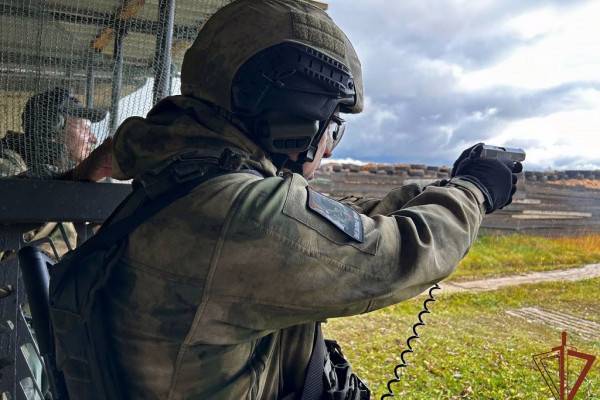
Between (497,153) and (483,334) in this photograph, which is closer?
(497,153)

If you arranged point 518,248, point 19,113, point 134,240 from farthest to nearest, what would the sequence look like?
point 518,248, point 19,113, point 134,240

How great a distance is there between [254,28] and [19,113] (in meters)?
1.51

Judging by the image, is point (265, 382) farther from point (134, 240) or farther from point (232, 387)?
point (134, 240)

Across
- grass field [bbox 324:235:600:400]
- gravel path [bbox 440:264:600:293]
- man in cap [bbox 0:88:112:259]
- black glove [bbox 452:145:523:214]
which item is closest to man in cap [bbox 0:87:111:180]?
Answer: man in cap [bbox 0:88:112:259]

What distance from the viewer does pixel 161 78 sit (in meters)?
2.48

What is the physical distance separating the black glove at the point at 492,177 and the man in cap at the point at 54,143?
1.43m

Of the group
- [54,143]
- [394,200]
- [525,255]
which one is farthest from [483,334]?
[54,143]

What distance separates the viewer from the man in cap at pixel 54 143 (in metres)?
2.27

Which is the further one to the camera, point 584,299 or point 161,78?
point 584,299

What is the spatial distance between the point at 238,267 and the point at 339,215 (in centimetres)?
24

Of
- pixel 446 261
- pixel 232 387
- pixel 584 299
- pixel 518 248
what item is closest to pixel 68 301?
pixel 232 387

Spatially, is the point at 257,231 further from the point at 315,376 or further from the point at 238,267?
the point at 315,376

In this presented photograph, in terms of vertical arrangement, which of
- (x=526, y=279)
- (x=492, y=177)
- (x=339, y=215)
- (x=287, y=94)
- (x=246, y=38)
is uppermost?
(x=246, y=38)

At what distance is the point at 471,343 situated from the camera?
252 inches
